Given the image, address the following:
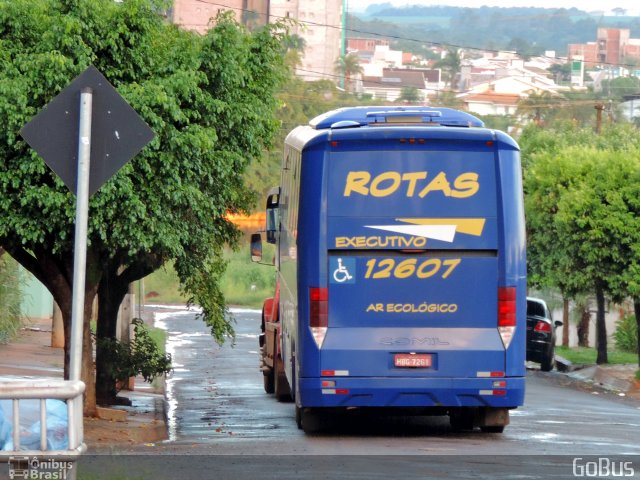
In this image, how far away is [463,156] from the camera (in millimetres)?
13711

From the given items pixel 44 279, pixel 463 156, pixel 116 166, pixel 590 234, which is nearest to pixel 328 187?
pixel 463 156

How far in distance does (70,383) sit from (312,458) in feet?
14.0

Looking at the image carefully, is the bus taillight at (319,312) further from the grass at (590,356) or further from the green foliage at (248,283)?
the green foliage at (248,283)

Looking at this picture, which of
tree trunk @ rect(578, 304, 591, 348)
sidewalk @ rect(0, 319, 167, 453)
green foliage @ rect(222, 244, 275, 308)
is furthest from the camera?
green foliage @ rect(222, 244, 275, 308)

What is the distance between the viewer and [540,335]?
31.3 metres

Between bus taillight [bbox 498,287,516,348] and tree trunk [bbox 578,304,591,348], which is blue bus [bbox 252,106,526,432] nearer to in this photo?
bus taillight [bbox 498,287,516,348]

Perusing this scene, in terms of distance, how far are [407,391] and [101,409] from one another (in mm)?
4641

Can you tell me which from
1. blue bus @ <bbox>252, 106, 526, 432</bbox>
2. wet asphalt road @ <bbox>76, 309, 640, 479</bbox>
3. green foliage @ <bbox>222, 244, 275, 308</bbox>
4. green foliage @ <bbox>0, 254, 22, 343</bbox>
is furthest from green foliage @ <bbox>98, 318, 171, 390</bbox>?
green foliage @ <bbox>222, 244, 275, 308</bbox>

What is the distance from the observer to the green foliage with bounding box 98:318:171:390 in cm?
1753

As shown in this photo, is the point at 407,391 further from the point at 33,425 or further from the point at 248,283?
the point at 248,283

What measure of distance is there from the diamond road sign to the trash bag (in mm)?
1590

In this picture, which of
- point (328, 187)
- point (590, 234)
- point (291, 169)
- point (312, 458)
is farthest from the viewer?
point (590, 234)

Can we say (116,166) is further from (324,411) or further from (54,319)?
(54,319)

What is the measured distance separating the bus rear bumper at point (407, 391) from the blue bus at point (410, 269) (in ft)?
0.04
